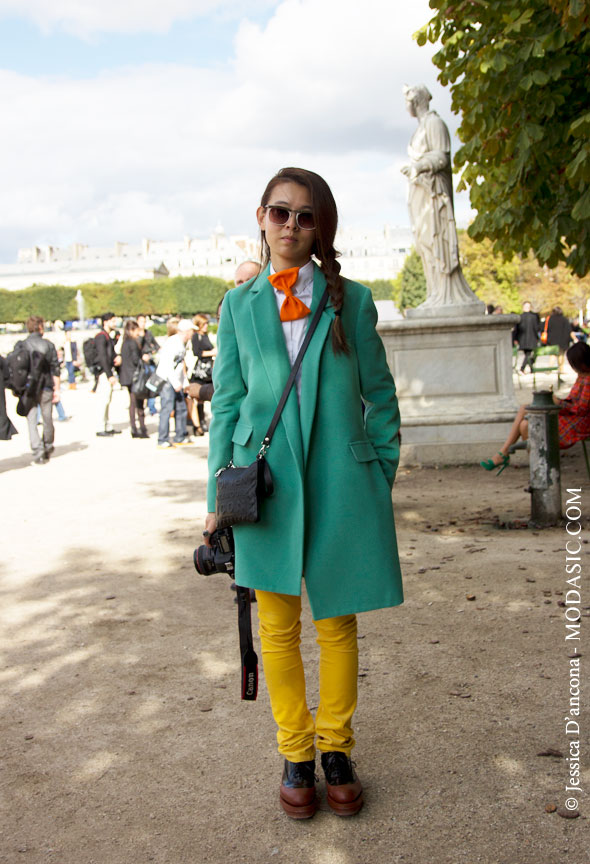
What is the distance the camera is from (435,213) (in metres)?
10.1

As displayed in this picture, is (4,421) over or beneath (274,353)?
beneath

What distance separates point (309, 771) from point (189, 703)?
977 mm

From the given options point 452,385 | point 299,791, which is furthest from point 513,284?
point 299,791

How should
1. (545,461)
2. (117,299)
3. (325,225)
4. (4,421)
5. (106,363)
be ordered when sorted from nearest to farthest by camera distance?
(325,225) < (545,461) < (4,421) < (106,363) < (117,299)

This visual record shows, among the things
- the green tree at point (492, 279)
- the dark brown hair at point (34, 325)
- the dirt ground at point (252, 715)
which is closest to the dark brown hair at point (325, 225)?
the dirt ground at point (252, 715)

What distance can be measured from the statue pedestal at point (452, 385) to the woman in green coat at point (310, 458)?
6.82m

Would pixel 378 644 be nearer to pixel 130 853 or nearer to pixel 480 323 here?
pixel 130 853

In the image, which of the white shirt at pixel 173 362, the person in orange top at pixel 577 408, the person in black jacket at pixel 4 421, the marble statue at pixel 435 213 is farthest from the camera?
the white shirt at pixel 173 362

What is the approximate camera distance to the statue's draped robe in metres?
10.0

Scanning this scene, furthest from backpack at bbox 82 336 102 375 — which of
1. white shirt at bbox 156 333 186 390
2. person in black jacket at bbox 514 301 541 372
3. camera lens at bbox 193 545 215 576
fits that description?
camera lens at bbox 193 545 215 576

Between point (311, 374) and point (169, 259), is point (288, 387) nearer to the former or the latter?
point (311, 374)

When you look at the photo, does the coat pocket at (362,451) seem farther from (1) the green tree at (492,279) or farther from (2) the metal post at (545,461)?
(1) the green tree at (492,279)

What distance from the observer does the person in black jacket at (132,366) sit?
14.2 meters

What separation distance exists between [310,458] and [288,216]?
683 mm
